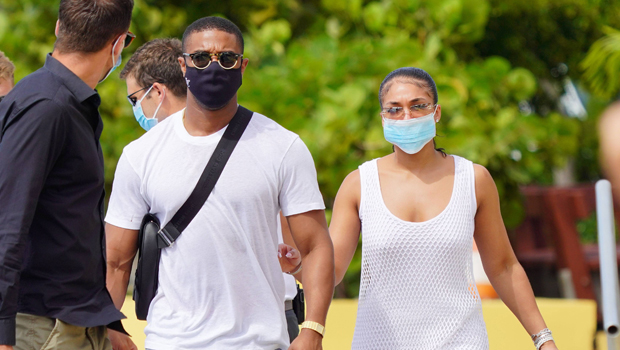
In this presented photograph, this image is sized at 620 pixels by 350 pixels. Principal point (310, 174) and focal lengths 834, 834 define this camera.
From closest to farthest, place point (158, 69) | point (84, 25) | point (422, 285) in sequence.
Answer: point (84, 25)
point (422, 285)
point (158, 69)

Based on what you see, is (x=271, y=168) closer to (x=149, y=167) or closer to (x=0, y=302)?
(x=149, y=167)

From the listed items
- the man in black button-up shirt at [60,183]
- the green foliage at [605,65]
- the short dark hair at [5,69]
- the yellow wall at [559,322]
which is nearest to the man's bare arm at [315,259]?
the man in black button-up shirt at [60,183]

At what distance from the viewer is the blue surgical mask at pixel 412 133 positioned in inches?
144

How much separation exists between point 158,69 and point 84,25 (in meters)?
1.03

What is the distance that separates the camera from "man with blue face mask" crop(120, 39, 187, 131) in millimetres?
3771

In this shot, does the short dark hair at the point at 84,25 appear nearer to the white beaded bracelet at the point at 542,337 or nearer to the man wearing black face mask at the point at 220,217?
the man wearing black face mask at the point at 220,217

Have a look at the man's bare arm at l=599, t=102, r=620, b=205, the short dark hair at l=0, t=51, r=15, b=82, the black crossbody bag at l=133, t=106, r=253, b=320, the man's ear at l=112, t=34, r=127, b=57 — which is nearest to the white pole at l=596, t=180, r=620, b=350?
the black crossbody bag at l=133, t=106, r=253, b=320

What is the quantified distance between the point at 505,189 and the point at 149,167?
6.11 m

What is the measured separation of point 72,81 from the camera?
8.80ft

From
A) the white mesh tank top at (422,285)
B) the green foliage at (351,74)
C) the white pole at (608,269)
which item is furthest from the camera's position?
the green foliage at (351,74)

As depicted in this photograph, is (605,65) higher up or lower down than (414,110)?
higher up

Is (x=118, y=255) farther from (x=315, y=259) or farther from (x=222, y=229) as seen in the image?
(x=315, y=259)

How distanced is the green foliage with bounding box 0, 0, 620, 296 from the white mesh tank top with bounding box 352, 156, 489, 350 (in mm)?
3648

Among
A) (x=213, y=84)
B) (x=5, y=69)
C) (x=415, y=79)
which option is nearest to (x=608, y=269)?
(x=415, y=79)
